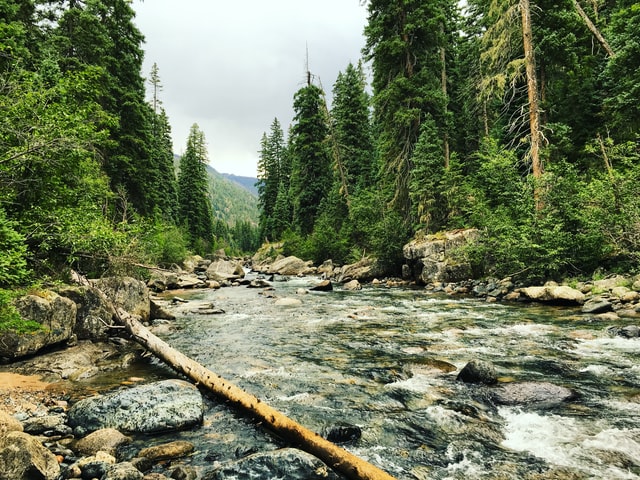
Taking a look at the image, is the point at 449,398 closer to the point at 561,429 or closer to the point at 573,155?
the point at 561,429

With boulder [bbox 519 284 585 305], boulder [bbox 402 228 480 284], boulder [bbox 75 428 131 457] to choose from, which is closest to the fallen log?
boulder [bbox 75 428 131 457]

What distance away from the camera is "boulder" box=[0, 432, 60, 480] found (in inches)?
119

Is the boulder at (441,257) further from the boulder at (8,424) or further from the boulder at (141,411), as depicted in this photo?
the boulder at (8,424)

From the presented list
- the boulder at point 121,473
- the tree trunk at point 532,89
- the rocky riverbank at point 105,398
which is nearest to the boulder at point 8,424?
the rocky riverbank at point 105,398

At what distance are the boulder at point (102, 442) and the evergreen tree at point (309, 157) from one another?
35.0 m

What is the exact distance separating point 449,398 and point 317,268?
27.3 metres

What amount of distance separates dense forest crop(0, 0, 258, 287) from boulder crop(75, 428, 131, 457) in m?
2.22

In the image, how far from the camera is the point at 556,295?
11656mm

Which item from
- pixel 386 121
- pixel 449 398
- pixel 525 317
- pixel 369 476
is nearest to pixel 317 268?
pixel 386 121

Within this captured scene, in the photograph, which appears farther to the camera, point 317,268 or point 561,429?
point 317,268

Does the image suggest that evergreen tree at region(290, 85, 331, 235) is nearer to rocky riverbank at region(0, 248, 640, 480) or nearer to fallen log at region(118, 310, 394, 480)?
rocky riverbank at region(0, 248, 640, 480)

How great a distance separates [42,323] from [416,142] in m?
22.5

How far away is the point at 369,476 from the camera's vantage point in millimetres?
3117

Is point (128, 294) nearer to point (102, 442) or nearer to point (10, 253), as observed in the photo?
point (10, 253)
